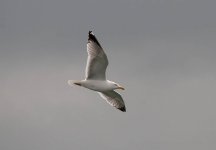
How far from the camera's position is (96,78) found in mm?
43719

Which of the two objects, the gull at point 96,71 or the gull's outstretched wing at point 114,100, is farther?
the gull's outstretched wing at point 114,100

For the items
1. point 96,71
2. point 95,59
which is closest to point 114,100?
point 96,71

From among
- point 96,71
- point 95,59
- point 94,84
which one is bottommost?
point 94,84

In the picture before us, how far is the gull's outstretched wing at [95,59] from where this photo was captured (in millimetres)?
42562

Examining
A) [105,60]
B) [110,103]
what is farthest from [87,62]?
[110,103]

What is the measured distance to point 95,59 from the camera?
4281 cm

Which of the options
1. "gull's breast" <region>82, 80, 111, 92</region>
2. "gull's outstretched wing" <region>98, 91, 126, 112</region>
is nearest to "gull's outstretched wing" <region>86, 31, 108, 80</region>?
"gull's breast" <region>82, 80, 111, 92</region>

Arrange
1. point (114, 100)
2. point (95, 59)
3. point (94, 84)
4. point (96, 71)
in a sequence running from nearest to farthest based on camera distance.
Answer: point (95, 59), point (96, 71), point (94, 84), point (114, 100)

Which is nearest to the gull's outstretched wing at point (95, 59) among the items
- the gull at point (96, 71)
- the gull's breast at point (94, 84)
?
the gull at point (96, 71)

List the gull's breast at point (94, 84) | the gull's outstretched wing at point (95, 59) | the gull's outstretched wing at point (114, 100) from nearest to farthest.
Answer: the gull's outstretched wing at point (95, 59) < the gull's breast at point (94, 84) < the gull's outstretched wing at point (114, 100)

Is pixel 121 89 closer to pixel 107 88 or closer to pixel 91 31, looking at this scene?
pixel 107 88

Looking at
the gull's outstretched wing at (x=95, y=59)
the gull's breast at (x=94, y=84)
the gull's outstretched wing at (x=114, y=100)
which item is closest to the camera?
the gull's outstretched wing at (x=95, y=59)

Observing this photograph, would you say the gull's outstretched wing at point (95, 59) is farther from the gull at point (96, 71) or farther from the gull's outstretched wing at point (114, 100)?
the gull's outstretched wing at point (114, 100)

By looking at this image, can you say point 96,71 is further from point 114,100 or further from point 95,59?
point 114,100
